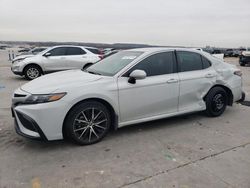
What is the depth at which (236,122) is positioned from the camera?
192 inches

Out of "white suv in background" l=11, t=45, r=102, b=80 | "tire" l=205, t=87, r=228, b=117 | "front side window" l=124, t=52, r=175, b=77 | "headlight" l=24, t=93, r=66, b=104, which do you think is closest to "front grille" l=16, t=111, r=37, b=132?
"headlight" l=24, t=93, r=66, b=104

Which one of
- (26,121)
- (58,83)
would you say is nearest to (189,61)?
(58,83)

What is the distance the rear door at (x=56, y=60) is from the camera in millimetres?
10656

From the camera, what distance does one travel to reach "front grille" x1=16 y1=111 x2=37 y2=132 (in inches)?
133

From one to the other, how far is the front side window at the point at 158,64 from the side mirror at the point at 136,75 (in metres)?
0.18

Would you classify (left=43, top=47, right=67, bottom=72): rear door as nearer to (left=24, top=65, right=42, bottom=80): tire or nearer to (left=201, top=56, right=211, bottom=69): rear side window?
(left=24, top=65, right=42, bottom=80): tire

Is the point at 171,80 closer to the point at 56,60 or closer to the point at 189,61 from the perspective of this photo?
the point at 189,61

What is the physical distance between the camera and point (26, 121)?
3438 mm

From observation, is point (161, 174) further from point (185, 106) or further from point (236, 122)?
point (236, 122)

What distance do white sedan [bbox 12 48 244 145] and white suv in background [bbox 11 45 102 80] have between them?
253 inches

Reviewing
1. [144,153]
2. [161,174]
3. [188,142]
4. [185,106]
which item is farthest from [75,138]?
[185,106]

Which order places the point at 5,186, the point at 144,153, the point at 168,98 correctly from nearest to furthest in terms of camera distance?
the point at 5,186 → the point at 144,153 → the point at 168,98

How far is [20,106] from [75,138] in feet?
2.95

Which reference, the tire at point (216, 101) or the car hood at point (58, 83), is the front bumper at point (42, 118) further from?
the tire at point (216, 101)
